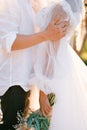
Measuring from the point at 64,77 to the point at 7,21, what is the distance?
0.49 metres

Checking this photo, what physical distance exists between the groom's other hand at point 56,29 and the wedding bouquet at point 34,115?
0.35 meters

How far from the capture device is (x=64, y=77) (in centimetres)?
220

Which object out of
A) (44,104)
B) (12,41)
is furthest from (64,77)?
(12,41)

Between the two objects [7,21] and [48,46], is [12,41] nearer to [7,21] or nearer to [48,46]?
[7,21]

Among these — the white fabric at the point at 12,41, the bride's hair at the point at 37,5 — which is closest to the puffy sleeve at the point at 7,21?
the white fabric at the point at 12,41

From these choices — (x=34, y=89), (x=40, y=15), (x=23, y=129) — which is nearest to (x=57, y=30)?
(x=40, y=15)

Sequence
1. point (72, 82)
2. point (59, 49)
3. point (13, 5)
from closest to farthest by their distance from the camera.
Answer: point (13, 5) → point (59, 49) → point (72, 82)

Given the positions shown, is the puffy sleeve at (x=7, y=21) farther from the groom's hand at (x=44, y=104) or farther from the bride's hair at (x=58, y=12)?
the groom's hand at (x=44, y=104)

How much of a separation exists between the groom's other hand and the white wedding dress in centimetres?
4

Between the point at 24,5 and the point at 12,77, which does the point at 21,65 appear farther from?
the point at 24,5

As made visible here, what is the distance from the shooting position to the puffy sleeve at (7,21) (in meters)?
1.91

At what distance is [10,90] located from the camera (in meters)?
2.17

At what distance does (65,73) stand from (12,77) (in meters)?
0.32

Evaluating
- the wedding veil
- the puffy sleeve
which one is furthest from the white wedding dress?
the puffy sleeve
